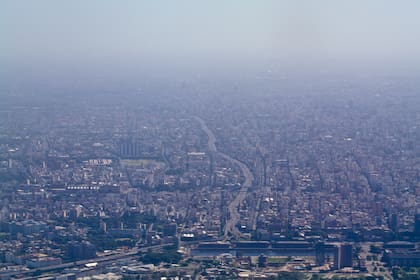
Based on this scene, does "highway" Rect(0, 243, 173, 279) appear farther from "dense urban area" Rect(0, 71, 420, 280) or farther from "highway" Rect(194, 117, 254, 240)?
"highway" Rect(194, 117, 254, 240)

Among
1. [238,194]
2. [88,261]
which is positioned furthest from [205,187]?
[88,261]

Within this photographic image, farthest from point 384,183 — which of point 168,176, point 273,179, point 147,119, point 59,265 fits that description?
point 147,119

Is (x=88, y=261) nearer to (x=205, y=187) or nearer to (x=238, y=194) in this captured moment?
(x=238, y=194)

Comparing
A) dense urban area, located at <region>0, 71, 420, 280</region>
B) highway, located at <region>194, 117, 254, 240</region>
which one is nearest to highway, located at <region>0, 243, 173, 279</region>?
dense urban area, located at <region>0, 71, 420, 280</region>

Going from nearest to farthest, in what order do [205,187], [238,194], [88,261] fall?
1. [88,261]
2. [238,194]
3. [205,187]

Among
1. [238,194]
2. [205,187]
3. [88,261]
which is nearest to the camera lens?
[88,261]

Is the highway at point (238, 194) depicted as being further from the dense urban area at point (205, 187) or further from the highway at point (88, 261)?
the highway at point (88, 261)

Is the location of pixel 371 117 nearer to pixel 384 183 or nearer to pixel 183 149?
pixel 183 149

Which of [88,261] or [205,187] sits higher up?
→ [205,187]
